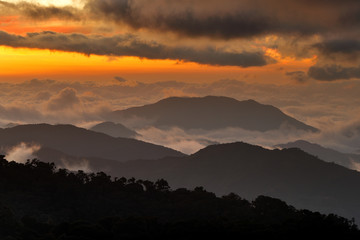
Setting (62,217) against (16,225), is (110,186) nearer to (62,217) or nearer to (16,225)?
(62,217)

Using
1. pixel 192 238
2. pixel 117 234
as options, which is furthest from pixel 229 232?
pixel 117 234

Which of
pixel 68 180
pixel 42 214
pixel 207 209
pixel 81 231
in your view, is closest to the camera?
pixel 81 231

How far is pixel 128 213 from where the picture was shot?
143625 millimetres

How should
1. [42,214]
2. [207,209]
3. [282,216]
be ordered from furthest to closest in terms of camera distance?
1. [207,209]
2. [282,216]
3. [42,214]

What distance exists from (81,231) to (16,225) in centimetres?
1303

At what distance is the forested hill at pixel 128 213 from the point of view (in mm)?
99062

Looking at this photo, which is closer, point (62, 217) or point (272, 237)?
point (272, 237)

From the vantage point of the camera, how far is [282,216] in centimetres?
14250

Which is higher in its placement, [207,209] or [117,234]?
[207,209]

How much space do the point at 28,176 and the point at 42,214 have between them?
3555 cm

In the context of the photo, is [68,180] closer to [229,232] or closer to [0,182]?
[0,182]

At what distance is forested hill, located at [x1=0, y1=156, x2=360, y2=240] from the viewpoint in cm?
9906

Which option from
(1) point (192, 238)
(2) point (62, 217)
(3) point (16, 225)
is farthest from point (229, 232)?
(2) point (62, 217)

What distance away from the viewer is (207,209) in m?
152
